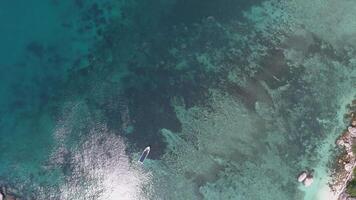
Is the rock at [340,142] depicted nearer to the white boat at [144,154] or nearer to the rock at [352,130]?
the rock at [352,130]

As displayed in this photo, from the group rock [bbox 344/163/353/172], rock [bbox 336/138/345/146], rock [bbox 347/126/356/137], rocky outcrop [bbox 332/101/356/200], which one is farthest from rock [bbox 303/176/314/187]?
rock [bbox 347/126/356/137]

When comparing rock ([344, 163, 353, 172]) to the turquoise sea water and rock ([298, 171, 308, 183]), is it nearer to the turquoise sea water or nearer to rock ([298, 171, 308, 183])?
the turquoise sea water

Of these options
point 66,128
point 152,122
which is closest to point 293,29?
point 152,122

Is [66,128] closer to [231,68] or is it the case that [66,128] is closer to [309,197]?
[231,68]

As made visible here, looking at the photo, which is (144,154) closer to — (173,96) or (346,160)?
(173,96)

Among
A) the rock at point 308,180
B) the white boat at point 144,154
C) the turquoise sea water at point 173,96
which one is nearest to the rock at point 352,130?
the turquoise sea water at point 173,96

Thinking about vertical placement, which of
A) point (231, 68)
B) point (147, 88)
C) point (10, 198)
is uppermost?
point (231, 68)
